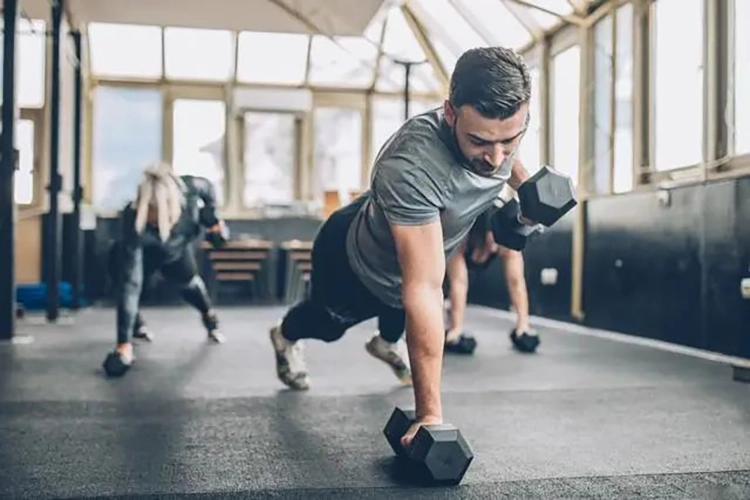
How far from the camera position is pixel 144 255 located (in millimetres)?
3959

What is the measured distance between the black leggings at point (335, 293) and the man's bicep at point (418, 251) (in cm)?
59

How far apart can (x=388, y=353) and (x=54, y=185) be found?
3.73 metres

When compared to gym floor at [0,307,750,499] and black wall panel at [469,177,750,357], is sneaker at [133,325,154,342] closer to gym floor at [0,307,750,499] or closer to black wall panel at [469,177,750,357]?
gym floor at [0,307,750,499]

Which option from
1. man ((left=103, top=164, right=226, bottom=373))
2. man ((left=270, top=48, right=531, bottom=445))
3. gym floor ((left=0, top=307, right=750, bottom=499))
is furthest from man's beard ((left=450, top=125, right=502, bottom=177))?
man ((left=103, top=164, right=226, bottom=373))

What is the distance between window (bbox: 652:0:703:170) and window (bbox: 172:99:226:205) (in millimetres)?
5372

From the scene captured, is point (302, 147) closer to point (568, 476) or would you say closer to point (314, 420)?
point (314, 420)

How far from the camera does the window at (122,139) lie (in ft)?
30.1

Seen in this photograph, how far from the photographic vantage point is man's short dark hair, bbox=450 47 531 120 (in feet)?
5.65

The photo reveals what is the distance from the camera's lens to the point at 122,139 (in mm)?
9219

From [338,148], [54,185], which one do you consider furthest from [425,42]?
[54,185]

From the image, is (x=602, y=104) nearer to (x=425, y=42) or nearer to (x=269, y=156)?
(x=425, y=42)

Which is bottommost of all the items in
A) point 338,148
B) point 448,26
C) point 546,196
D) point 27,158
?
point 546,196

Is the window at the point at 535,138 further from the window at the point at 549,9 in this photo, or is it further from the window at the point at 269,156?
the window at the point at 269,156

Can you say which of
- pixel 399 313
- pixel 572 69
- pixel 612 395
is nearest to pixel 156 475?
pixel 399 313
